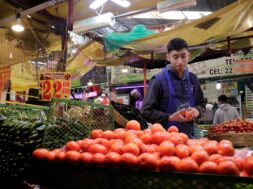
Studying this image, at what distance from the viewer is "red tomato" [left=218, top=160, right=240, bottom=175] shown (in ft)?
3.97

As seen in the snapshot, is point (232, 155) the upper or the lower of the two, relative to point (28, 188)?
upper

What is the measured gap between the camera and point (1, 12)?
6449 millimetres

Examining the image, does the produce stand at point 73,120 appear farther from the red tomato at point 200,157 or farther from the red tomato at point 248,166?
the red tomato at point 248,166

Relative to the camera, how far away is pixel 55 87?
6.08 metres

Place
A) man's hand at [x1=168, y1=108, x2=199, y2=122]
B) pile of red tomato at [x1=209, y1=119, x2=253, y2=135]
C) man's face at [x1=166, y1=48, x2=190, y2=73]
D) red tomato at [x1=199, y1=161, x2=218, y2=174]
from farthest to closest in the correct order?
pile of red tomato at [x1=209, y1=119, x2=253, y2=135]
man's face at [x1=166, y1=48, x2=190, y2=73]
man's hand at [x1=168, y1=108, x2=199, y2=122]
red tomato at [x1=199, y1=161, x2=218, y2=174]

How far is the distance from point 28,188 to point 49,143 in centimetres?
35

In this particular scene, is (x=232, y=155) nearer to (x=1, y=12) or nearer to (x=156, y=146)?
(x=156, y=146)

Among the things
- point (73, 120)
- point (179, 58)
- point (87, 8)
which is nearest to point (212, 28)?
A: point (179, 58)

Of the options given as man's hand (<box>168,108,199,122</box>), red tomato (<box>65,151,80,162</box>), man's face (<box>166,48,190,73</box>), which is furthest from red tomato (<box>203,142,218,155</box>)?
man's face (<box>166,48,190,73</box>)

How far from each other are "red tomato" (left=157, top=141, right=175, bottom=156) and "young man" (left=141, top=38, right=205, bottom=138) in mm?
1343

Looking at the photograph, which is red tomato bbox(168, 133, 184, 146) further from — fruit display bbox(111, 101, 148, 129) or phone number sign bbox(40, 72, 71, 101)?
phone number sign bbox(40, 72, 71, 101)

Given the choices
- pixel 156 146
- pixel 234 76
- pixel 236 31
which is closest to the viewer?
pixel 156 146

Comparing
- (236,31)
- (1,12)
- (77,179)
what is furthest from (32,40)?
(77,179)

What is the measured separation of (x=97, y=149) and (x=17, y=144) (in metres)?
0.82
